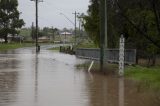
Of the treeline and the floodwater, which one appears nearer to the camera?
the floodwater

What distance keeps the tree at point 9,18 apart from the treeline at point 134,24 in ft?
207

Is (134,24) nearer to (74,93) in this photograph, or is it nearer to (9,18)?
(74,93)

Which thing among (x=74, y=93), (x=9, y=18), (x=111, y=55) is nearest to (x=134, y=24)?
(x=74, y=93)

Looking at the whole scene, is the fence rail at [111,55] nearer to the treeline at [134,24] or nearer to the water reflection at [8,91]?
the treeline at [134,24]

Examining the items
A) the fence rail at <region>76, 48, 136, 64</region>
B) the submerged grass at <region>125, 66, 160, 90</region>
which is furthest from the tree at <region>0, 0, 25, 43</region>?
the submerged grass at <region>125, 66, 160, 90</region>

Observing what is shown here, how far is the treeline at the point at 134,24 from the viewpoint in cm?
1569

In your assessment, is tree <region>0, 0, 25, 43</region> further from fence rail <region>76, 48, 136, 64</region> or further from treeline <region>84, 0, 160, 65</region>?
treeline <region>84, 0, 160, 65</region>

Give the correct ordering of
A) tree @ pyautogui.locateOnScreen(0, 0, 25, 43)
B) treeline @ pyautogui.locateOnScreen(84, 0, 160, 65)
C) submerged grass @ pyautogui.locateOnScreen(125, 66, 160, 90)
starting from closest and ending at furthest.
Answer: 1. treeline @ pyautogui.locateOnScreen(84, 0, 160, 65)
2. submerged grass @ pyautogui.locateOnScreen(125, 66, 160, 90)
3. tree @ pyautogui.locateOnScreen(0, 0, 25, 43)

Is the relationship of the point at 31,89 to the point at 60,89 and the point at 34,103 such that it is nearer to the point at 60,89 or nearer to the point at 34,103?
the point at 60,89

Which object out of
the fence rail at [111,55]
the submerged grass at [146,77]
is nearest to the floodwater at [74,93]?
the submerged grass at [146,77]

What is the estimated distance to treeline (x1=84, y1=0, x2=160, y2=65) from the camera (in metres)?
15.7

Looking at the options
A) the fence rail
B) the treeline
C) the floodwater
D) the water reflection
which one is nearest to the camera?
the floodwater

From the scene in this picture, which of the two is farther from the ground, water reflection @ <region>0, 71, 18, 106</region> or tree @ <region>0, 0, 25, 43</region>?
tree @ <region>0, 0, 25, 43</region>

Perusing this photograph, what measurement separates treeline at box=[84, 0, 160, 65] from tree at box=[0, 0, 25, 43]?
63.0m
